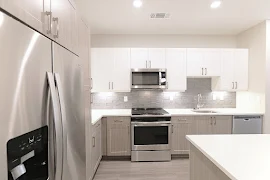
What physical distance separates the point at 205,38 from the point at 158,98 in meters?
1.72

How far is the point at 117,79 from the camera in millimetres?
4160

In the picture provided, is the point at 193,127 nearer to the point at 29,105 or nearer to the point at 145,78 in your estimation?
the point at 145,78

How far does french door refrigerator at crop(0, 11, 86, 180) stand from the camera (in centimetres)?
76

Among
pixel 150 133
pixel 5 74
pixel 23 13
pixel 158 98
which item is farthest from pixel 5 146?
pixel 158 98

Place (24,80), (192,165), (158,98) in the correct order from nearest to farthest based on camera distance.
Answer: (24,80) → (192,165) → (158,98)

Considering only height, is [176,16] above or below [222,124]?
above

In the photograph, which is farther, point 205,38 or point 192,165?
point 205,38

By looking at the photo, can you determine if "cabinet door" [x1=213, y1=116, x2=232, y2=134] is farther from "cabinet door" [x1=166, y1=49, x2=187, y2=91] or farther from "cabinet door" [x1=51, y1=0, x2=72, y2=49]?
"cabinet door" [x1=51, y1=0, x2=72, y2=49]

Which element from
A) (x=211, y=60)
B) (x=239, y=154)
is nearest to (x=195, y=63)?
(x=211, y=60)

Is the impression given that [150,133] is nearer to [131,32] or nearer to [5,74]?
[131,32]

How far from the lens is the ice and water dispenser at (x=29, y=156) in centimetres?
79

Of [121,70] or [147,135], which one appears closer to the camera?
[147,135]

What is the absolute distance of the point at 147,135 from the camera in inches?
150

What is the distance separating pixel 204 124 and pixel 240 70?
1421mm
